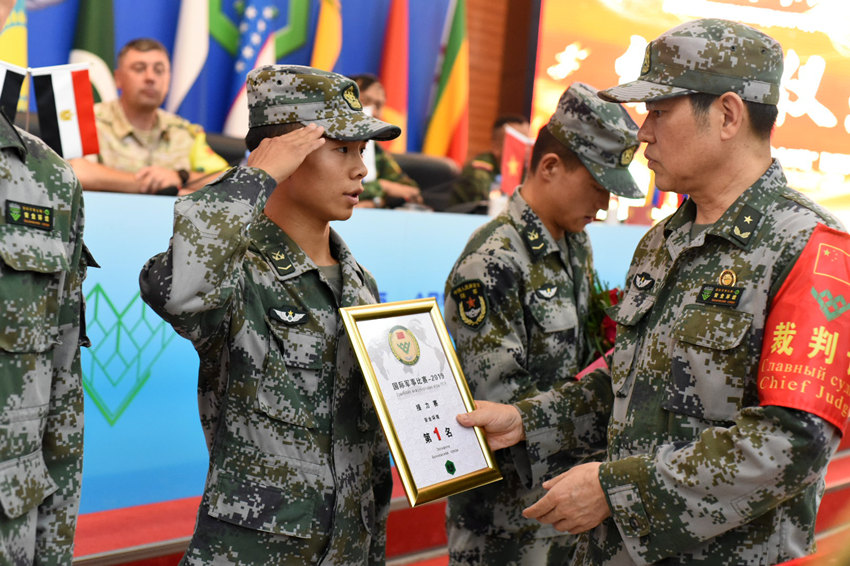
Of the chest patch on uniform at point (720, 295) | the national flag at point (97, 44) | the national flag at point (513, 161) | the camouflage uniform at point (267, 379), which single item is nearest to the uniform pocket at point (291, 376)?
the camouflage uniform at point (267, 379)

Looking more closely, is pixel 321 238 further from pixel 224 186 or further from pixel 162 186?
pixel 162 186

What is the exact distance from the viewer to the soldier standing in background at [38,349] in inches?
50.0

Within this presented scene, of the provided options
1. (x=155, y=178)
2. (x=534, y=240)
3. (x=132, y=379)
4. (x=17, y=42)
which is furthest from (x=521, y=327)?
(x=17, y=42)

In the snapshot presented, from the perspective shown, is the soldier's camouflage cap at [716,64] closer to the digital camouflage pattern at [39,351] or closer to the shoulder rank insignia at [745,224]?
the shoulder rank insignia at [745,224]

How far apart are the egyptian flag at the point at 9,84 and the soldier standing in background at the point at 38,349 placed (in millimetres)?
1001

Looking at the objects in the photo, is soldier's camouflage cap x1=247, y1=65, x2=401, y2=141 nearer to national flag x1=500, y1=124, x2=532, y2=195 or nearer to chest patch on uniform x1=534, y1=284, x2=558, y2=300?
chest patch on uniform x1=534, y1=284, x2=558, y2=300

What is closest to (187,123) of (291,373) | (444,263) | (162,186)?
(162,186)

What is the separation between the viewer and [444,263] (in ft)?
12.4

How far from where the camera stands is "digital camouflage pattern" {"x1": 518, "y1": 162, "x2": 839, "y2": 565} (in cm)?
133

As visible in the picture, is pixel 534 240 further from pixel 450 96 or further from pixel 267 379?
pixel 450 96

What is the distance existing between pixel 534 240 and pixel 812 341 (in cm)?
104

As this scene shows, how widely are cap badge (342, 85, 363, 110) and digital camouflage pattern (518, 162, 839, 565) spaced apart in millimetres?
738

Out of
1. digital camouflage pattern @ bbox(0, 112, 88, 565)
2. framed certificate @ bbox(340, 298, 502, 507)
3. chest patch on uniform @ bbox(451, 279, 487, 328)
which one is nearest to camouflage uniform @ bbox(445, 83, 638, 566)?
chest patch on uniform @ bbox(451, 279, 487, 328)

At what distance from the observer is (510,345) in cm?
211
